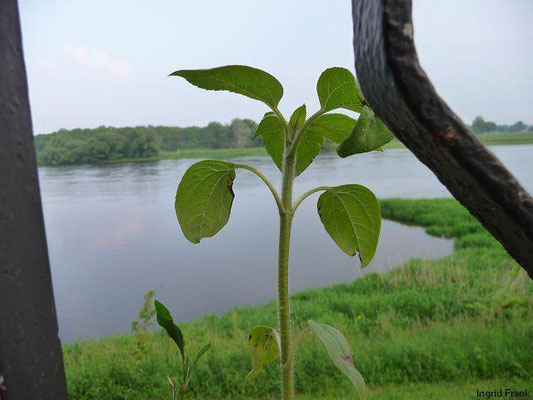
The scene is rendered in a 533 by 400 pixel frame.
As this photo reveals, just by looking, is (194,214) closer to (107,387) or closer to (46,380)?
(46,380)

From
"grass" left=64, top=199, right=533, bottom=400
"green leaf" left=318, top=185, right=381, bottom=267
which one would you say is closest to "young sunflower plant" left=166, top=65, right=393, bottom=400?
"green leaf" left=318, top=185, right=381, bottom=267

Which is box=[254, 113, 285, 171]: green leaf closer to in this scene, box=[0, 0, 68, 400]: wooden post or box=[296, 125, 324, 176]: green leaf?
box=[296, 125, 324, 176]: green leaf

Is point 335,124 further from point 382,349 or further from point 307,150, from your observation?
point 382,349

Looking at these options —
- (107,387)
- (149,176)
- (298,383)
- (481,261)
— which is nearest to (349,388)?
(298,383)

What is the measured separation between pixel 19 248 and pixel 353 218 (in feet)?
0.61

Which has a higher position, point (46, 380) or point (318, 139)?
point (318, 139)

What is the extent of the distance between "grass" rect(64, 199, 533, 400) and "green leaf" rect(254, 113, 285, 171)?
119 centimetres

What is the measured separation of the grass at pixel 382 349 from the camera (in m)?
1.42

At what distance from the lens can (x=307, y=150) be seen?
296 millimetres

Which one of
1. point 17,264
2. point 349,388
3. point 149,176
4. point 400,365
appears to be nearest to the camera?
point 17,264

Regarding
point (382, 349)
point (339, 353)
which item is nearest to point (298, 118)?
point (339, 353)

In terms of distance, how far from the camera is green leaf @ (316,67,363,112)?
22cm

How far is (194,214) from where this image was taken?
0.27m

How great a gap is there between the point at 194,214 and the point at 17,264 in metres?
0.10
